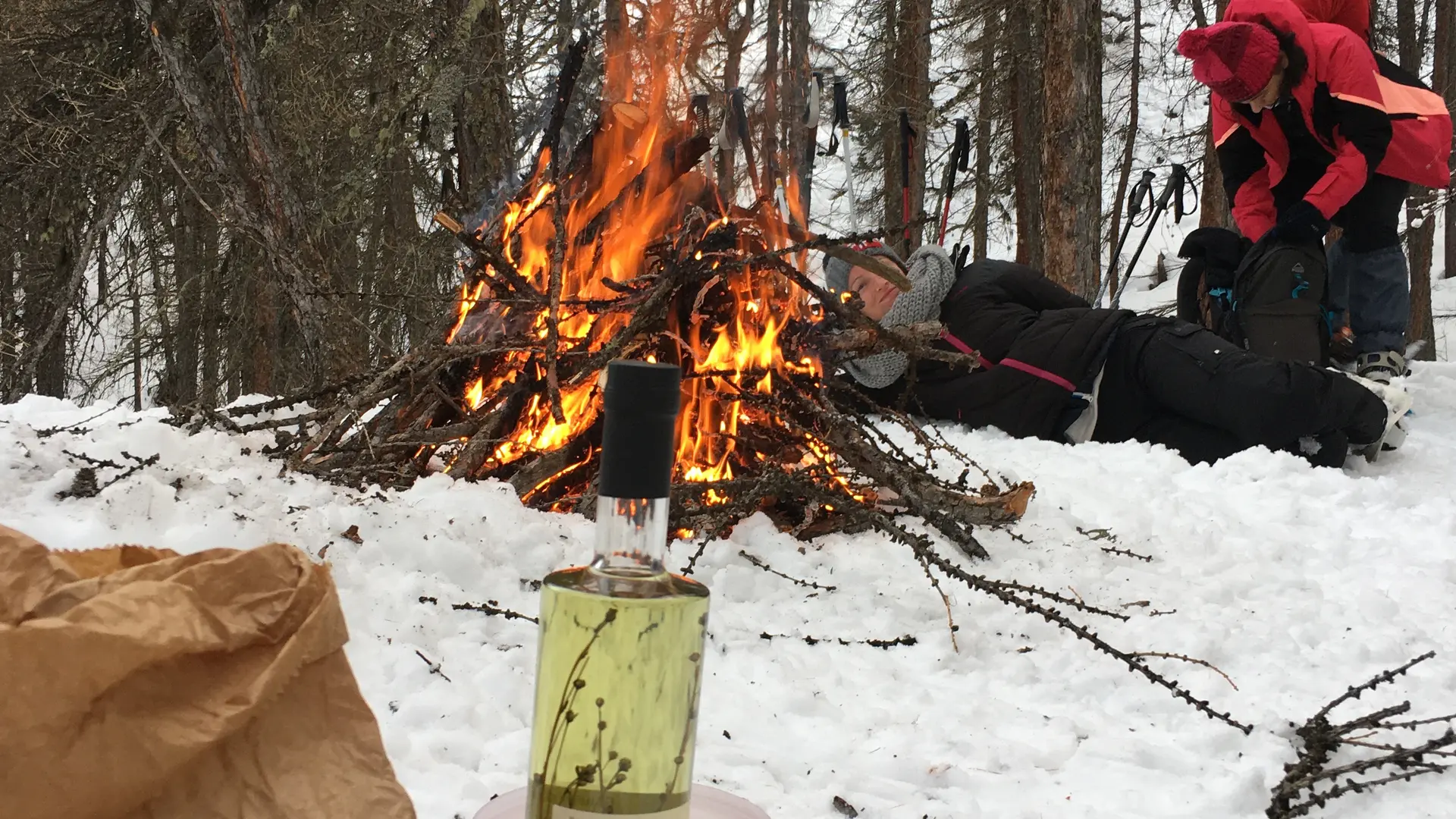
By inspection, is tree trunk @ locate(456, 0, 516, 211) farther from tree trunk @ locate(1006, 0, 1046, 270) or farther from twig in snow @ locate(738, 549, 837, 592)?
tree trunk @ locate(1006, 0, 1046, 270)

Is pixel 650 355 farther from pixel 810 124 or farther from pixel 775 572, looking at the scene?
pixel 810 124

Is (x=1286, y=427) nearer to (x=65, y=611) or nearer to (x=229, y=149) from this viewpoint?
Answer: (x=65, y=611)

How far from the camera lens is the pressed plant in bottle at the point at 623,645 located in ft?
2.35

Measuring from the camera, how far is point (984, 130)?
13.8m

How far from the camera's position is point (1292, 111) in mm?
5152

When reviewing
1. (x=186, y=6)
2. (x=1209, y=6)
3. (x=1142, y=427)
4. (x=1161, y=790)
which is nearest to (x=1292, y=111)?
(x=1142, y=427)

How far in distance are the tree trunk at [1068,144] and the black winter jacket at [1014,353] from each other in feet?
5.53

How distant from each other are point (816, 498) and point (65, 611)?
1.99 m

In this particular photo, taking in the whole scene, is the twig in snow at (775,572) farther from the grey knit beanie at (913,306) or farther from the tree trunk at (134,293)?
the tree trunk at (134,293)

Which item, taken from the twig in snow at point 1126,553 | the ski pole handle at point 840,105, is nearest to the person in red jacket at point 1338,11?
the ski pole handle at point 840,105

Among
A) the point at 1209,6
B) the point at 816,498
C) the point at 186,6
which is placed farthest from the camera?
the point at 1209,6

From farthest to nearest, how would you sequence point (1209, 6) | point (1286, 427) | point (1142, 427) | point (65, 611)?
point (1209, 6), point (1142, 427), point (1286, 427), point (65, 611)

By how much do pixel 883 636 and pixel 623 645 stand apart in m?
1.41

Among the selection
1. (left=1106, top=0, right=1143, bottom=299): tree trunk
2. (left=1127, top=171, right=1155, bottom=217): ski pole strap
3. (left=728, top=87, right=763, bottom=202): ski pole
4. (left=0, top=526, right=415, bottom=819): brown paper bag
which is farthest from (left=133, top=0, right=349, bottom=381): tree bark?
(left=1106, top=0, right=1143, bottom=299): tree trunk
